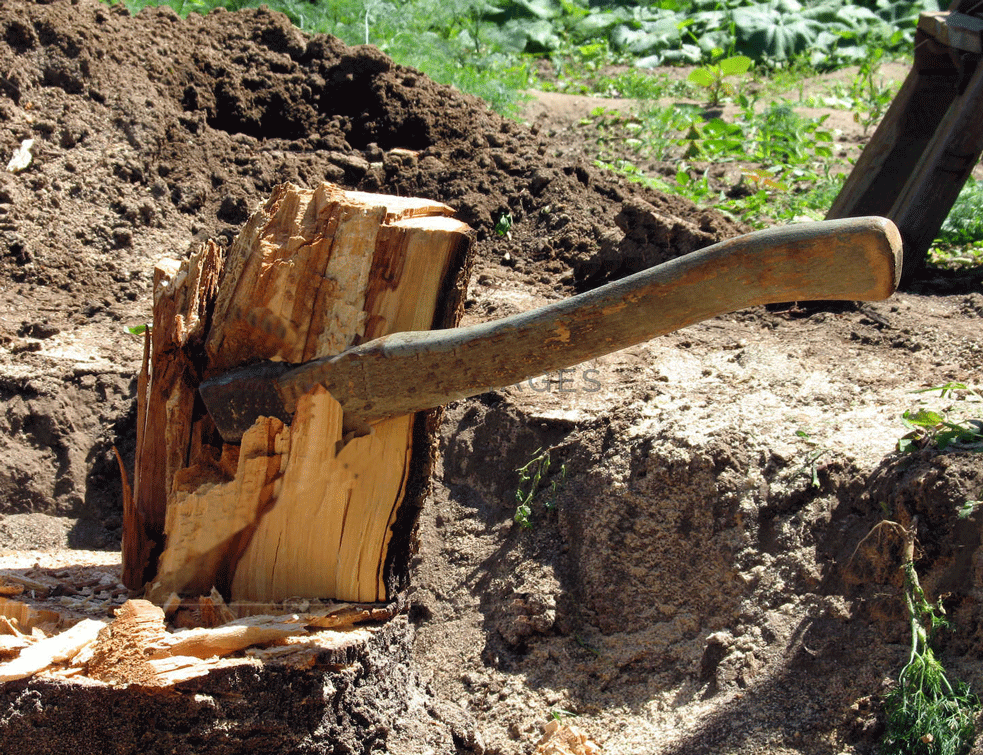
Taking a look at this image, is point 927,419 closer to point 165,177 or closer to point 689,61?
point 165,177

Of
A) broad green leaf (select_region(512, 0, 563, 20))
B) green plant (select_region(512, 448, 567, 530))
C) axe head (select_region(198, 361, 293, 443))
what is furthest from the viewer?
broad green leaf (select_region(512, 0, 563, 20))

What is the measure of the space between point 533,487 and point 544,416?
1.02 ft

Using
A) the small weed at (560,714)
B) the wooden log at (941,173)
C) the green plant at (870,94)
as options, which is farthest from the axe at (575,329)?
the green plant at (870,94)

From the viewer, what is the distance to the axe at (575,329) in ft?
5.79

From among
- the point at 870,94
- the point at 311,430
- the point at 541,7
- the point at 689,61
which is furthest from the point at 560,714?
the point at 541,7

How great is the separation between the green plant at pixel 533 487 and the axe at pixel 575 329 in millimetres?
872

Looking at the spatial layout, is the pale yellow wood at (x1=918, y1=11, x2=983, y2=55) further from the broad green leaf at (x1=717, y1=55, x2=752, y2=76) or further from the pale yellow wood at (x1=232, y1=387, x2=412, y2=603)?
the pale yellow wood at (x1=232, y1=387, x2=412, y2=603)

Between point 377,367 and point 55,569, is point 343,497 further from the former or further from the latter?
point 55,569

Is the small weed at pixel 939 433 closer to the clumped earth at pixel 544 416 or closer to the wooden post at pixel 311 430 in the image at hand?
the clumped earth at pixel 544 416

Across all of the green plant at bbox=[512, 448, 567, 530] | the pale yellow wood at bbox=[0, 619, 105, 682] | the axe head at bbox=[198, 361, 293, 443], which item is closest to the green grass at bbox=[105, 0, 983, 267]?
the green plant at bbox=[512, 448, 567, 530]

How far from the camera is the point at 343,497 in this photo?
7.93 feet

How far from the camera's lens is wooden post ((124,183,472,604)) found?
238 cm

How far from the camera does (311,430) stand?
2336 mm

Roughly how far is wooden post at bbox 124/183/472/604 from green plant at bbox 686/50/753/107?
488cm
